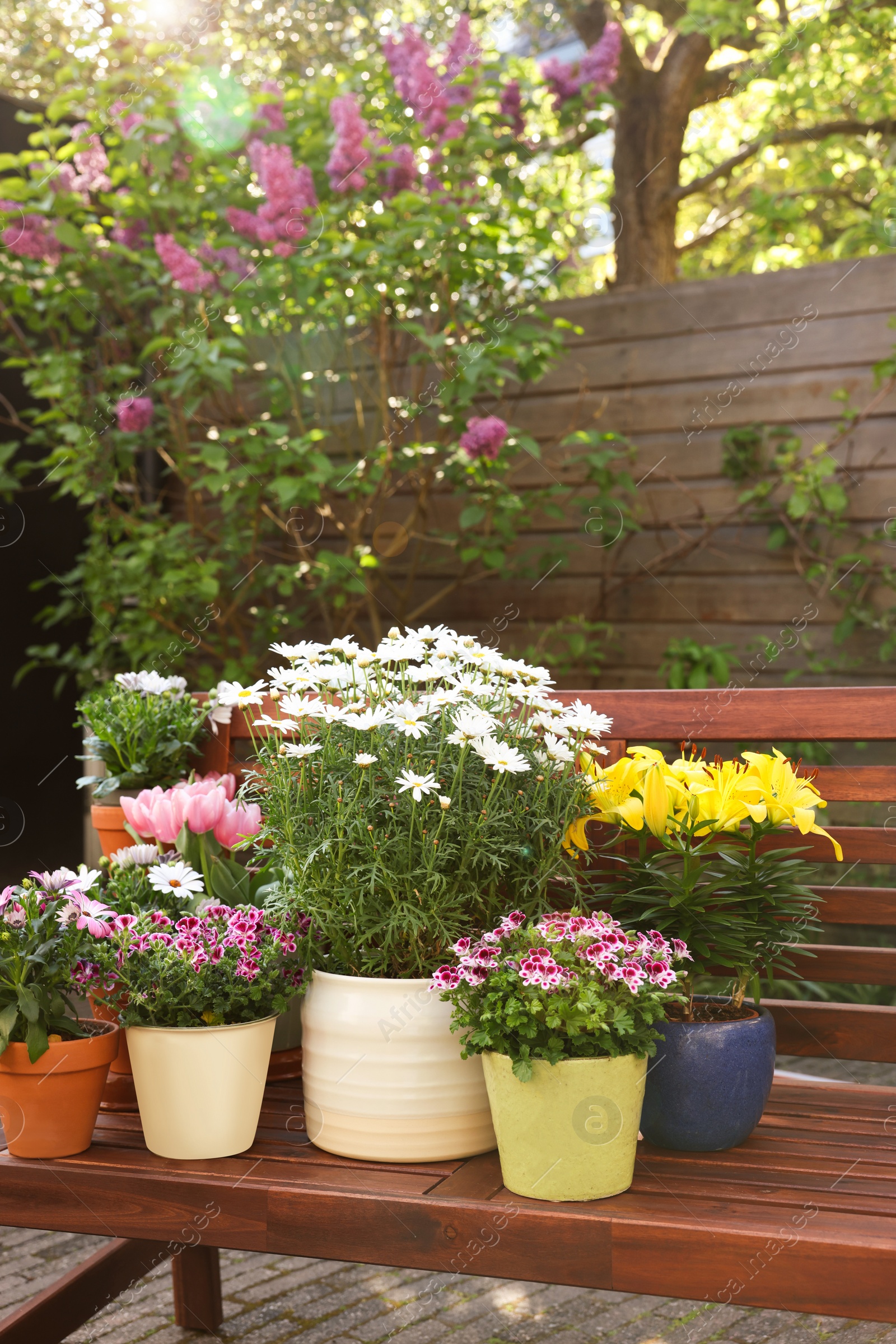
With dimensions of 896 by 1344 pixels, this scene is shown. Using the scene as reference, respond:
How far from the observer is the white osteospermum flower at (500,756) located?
49.3 inches

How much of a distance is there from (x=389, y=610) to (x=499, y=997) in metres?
2.72

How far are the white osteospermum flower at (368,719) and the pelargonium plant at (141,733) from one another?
70 centimetres

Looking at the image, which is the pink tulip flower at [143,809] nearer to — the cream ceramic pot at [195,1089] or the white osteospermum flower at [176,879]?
the white osteospermum flower at [176,879]

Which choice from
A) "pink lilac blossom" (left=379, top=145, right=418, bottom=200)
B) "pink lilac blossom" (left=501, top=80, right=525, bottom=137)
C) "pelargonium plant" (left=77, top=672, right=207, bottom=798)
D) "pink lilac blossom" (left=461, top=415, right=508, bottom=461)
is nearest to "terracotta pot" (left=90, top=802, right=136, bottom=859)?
"pelargonium plant" (left=77, top=672, right=207, bottom=798)

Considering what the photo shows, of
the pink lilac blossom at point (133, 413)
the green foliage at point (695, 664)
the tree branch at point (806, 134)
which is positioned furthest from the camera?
the tree branch at point (806, 134)

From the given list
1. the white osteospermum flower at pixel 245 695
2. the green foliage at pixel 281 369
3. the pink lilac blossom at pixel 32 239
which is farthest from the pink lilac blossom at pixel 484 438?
the white osteospermum flower at pixel 245 695

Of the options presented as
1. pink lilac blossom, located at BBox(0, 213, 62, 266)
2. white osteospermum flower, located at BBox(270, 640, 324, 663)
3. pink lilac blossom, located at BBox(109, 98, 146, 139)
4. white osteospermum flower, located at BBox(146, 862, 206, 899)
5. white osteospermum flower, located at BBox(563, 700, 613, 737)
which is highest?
pink lilac blossom, located at BBox(109, 98, 146, 139)

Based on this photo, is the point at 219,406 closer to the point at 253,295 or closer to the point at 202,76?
the point at 253,295

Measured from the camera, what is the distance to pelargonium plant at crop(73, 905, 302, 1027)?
1.26m

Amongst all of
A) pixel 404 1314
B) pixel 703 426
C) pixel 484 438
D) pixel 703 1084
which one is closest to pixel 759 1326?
pixel 404 1314

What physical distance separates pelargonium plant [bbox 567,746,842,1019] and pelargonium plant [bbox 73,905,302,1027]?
1.27 ft

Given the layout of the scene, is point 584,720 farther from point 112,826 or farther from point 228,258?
point 228,258

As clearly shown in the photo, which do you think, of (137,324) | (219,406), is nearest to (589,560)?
(219,406)

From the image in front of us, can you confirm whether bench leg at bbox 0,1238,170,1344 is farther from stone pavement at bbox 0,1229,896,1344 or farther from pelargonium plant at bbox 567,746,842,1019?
pelargonium plant at bbox 567,746,842,1019
